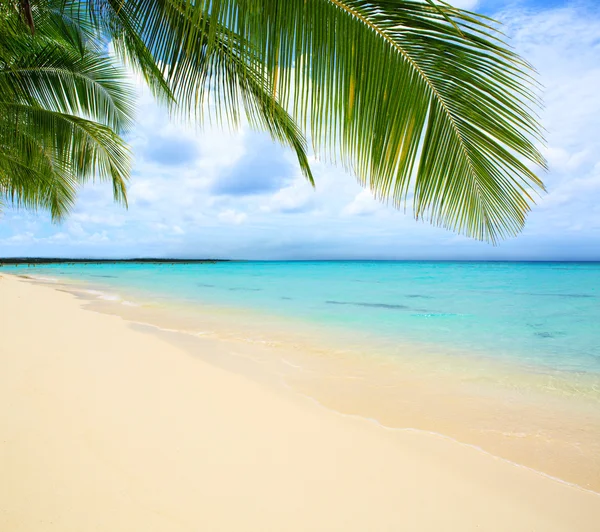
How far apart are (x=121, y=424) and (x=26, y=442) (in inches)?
22.2

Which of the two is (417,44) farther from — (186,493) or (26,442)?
(26,442)

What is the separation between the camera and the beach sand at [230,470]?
1.90m

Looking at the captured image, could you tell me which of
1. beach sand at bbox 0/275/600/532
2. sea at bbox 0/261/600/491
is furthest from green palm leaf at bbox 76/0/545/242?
sea at bbox 0/261/600/491

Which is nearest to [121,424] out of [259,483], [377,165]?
[259,483]

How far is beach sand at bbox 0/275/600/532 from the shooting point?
1.90 m

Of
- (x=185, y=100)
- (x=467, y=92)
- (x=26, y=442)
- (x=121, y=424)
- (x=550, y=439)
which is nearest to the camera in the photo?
(x=467, y=92)

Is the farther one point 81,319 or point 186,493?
point 81,319

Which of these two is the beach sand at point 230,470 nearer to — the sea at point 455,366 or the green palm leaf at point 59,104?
the sea at point 455,366

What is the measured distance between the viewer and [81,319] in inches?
304

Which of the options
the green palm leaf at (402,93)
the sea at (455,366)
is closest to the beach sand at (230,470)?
the sea at (455,366)

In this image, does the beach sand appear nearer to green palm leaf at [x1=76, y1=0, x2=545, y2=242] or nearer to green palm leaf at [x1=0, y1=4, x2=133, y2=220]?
green palm leaf at [x1=76, y1=0, x2=545, y2=242]

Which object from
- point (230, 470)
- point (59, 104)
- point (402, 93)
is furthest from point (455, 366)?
point (59, 104)

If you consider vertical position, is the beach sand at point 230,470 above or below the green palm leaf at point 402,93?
below

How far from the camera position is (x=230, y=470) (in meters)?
2.30
